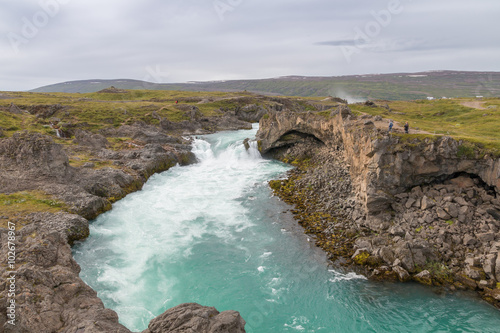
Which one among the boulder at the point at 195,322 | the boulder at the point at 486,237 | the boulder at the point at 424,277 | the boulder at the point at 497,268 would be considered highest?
the boulder at the point at 195,322

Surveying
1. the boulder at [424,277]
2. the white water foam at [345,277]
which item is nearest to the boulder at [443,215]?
the boulder at [424,277]

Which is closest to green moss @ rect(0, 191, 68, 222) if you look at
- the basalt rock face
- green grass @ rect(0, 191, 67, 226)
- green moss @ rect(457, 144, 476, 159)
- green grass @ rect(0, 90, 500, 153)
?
green grass @ rect(0, 191, 67, 226)

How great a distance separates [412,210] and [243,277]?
1606cm

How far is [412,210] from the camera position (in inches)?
983

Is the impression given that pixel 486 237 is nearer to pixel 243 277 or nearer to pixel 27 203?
pixel 243 277

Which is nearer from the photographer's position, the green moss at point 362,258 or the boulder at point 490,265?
the boulder at point 490,265

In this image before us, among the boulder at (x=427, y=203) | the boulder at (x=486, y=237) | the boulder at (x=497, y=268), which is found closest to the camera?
the boulder at (x=497, y=268)

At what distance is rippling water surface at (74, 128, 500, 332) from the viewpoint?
17.9 metres

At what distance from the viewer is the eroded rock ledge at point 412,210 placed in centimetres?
2058

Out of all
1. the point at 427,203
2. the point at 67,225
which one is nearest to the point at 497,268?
the point at 427,203

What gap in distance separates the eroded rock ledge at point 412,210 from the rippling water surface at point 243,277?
185 centimetres

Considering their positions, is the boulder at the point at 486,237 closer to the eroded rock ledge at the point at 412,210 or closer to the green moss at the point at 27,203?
the eroded rock ledge at the point at 412,210

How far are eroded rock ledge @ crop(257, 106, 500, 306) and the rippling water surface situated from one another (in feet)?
6.06

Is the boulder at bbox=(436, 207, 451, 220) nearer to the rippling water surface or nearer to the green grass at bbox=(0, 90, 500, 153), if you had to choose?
the green grass at bbox=(0, 90, 500, 153)
